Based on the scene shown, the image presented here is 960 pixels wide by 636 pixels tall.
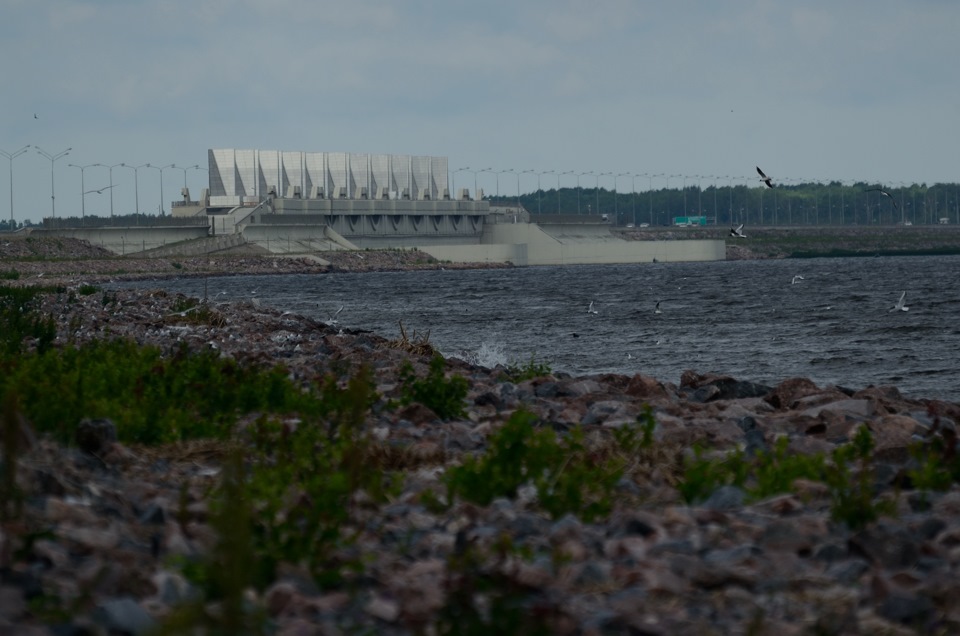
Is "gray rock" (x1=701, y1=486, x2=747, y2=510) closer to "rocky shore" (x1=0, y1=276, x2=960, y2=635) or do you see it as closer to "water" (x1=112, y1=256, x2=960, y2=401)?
"rocky shore" (x1=0, y1=276, x2=960, y2=635)

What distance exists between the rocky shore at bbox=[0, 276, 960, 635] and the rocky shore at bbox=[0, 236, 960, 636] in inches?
0.5

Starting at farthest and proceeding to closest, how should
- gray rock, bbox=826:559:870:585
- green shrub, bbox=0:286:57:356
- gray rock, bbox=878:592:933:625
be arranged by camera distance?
green shrub, bbox=0:286:57:356 → gray rock, bbox=826:559:870:585 → gray rock, bbox=878:592:933:625

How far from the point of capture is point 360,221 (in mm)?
118312

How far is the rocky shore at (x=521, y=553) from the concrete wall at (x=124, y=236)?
96.5 m

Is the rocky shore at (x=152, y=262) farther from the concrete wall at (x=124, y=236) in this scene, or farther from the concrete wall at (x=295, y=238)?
the concrete wall at (x=295, y=238)

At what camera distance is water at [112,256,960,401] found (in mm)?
23047

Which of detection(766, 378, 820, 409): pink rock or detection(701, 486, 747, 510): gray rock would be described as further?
detection(766, 378, 820, 409): pink rock

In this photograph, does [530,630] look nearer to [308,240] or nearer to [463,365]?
[463,365]

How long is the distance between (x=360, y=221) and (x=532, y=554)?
372 feet

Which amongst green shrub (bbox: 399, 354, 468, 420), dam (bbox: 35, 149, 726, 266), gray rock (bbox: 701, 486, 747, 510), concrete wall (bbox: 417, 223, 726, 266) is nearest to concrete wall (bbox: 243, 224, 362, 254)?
dam (bbox: 35, 149, 726, 266)

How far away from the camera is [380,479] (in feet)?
24.1

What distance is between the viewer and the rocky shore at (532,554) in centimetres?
493

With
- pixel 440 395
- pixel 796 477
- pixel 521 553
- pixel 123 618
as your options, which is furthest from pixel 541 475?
pixel 440 395

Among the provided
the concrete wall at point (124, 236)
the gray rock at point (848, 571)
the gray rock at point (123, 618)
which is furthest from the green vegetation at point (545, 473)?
the concrete wall at point (124, 236)
